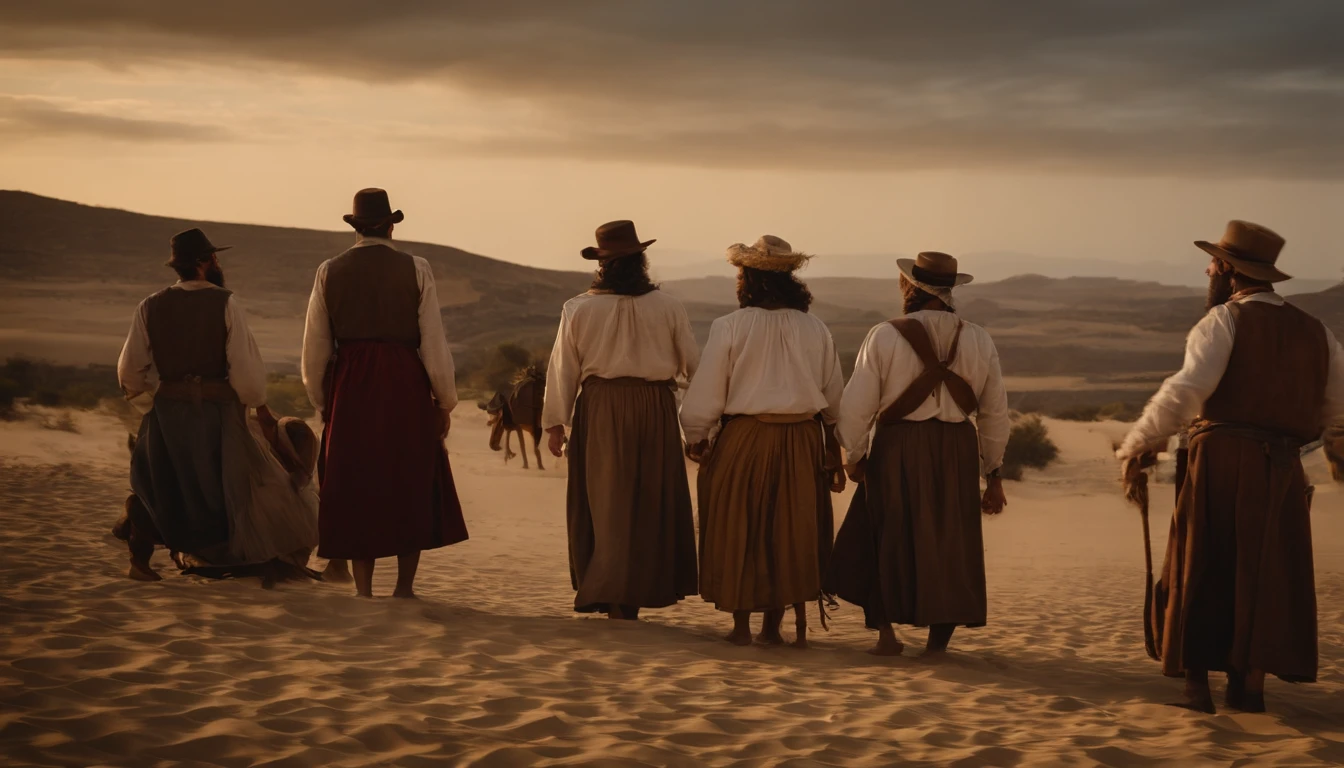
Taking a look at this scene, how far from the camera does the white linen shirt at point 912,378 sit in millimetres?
6543

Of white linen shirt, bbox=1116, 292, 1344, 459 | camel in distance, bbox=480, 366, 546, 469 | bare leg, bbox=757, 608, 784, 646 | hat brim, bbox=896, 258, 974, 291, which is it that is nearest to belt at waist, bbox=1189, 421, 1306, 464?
white linen shirt, bbox=1116, 292, 1344, 459

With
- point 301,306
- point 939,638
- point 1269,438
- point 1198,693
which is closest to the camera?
point 1269,438

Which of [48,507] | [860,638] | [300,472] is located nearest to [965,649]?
[860,638]

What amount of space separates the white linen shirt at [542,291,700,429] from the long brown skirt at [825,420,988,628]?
1233mm

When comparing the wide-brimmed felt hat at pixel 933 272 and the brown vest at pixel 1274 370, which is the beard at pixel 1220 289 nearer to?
the brown vest at pixel 1274 370

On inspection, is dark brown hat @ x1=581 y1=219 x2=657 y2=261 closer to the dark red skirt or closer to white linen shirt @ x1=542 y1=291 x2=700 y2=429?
white linen shirt @ x1=542 y1=291 x2=700 y2=429

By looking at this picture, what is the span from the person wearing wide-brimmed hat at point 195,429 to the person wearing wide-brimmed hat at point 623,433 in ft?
5.73

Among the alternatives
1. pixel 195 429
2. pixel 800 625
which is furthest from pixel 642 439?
pixel 195 429

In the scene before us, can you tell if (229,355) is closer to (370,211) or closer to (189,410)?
(189,410)

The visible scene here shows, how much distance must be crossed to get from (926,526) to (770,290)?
148cm

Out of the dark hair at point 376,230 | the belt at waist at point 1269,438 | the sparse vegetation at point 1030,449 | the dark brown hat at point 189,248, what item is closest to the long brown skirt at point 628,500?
→ the dark hair at point 376,230

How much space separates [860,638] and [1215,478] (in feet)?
8.88

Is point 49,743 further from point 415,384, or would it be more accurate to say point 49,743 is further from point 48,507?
point 48,507

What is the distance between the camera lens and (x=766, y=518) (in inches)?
261
